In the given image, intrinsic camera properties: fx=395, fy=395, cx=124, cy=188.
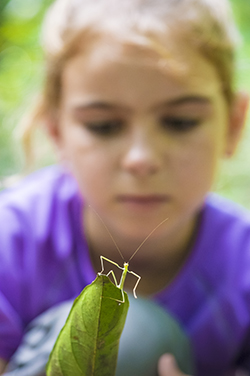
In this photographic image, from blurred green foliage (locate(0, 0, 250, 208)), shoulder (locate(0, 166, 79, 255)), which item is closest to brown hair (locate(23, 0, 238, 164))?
shoulder (locate(0, 166, 79, 255))

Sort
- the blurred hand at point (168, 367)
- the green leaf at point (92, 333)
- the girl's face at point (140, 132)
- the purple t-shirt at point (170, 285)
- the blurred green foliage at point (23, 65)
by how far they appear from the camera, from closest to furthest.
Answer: the green leaf at point (92, 333) < the blurred hand at point (168, 367) < the girl's face at point (140, 132) < the purple t-shirt at point (170, 285) < the blurred green foliage at point (23, 65)

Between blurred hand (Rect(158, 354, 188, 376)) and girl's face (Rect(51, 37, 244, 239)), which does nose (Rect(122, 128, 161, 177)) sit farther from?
blurred hand (Rect(158, 354, 188, 376))

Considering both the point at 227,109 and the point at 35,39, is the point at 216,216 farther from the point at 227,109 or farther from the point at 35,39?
the point at 35,39

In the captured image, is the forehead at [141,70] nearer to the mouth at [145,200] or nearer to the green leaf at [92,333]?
the mouth at [145,200]

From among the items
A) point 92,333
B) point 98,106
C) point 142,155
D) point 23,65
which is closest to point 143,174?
point 142,155

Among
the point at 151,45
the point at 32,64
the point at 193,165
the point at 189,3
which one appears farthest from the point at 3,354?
the point at 32,64

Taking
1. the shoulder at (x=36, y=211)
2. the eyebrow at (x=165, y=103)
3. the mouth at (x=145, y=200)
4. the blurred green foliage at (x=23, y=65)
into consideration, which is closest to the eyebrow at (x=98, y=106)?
the eyebrow at (x=165, y=103)
